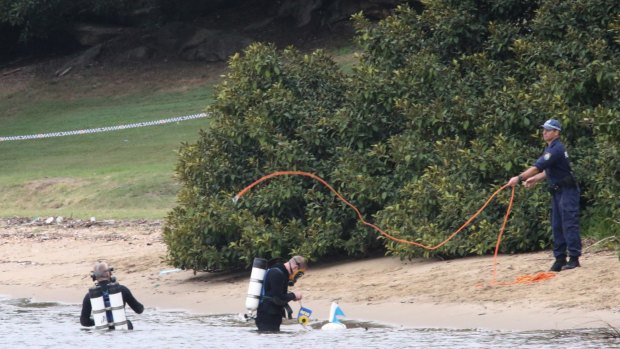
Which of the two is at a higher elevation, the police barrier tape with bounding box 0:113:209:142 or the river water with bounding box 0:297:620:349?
the river water with bounding box 0:297:620:349

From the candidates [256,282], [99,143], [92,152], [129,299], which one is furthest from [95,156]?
[256,282]

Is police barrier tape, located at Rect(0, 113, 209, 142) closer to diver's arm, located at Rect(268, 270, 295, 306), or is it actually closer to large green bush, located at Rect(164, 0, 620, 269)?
large green bush, located at Rect(164, 0, 620, 269)

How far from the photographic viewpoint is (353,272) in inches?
632

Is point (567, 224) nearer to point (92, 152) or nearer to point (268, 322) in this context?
point (268, 322)

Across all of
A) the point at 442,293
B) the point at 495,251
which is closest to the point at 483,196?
the point at 495,251

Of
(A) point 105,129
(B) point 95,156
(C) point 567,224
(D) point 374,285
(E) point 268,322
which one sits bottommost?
(B) point 95,156

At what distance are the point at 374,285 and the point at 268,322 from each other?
235cm

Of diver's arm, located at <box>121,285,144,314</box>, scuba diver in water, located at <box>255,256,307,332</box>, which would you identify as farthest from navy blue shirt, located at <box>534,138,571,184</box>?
diver's arm, located at <box>121,285,144,314</box>

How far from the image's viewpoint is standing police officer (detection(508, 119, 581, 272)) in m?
13.3

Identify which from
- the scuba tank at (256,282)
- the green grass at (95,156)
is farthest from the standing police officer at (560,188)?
the green grass at (95,156)

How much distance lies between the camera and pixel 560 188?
1344cm

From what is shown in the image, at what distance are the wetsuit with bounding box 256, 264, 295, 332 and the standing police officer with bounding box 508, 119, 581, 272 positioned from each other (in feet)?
9.08

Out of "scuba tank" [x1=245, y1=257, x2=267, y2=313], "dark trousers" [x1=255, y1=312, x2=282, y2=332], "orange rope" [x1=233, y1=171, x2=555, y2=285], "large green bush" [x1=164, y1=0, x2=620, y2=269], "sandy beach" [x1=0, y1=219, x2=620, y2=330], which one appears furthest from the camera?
"large green bush" [x1=164, y1=0, x2=620, y2=269]

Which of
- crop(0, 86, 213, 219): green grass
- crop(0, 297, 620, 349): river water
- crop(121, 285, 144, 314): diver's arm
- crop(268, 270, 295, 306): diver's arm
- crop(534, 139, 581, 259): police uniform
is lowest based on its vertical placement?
crop(0, 86, 213, 219): green grass
